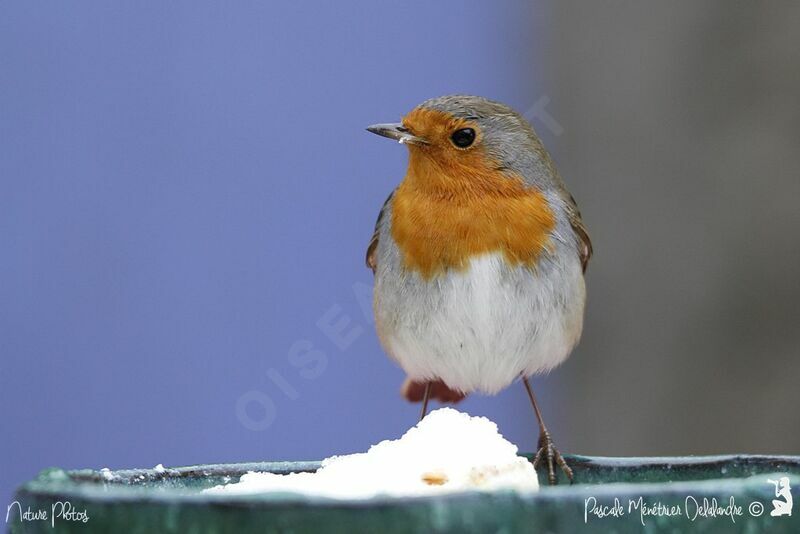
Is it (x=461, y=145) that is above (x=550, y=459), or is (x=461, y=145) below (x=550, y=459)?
above

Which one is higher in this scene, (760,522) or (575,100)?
(575,100)

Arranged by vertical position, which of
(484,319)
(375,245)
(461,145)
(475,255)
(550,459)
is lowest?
(550,459)

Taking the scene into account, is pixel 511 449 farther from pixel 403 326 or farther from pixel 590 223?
pixel 590 223

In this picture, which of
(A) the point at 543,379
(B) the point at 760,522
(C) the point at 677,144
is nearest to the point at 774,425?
(C) the point at 677,144

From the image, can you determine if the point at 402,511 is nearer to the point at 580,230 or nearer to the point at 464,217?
the point at 464,217

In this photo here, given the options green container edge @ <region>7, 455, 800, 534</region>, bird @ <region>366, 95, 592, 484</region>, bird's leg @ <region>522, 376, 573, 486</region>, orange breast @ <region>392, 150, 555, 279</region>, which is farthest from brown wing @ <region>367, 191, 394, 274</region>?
green container edge @ <region>7, 455, 800, 534</region>

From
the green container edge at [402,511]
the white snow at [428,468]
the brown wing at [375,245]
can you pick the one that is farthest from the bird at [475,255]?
the green container edge at [402,511]

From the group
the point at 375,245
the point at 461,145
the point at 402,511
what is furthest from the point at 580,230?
the point at 402,511

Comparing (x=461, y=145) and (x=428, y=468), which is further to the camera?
(x=461, y=145)
